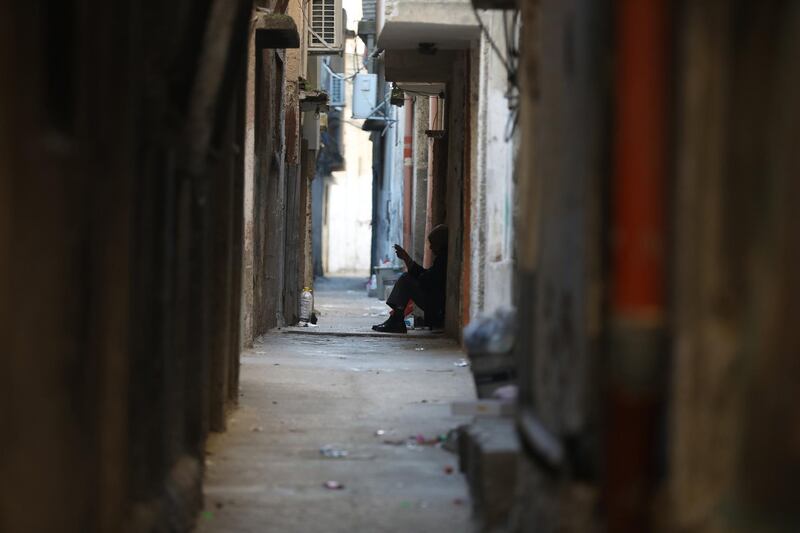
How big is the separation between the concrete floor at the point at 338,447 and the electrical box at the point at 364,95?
23248mm

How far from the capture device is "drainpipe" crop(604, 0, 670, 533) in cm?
322

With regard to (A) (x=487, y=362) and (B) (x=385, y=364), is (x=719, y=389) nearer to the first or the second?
(A) (x=487, y=362)

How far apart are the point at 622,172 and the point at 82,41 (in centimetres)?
154

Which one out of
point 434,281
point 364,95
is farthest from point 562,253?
point 364,95

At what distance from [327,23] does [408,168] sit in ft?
11.3

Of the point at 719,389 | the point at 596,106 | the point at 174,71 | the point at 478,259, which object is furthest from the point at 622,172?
the point at 478,259

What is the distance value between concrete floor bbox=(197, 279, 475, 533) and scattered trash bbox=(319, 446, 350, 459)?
0.04m

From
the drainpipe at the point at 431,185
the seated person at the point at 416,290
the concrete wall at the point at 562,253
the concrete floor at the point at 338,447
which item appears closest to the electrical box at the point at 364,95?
the drainpipe at the point at 431,185

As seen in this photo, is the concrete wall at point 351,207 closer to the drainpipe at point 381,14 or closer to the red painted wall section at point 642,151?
the drainpipe at point 381,14

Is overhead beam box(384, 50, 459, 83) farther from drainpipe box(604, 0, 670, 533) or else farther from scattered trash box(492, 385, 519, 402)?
drainpipe box(604, 0, 670, 533)

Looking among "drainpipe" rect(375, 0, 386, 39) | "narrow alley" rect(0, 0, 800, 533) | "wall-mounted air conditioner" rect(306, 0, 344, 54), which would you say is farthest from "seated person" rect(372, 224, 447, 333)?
"wall-mounted air conditioner" rect(306, 0, 344, 54)

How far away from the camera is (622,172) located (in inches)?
128

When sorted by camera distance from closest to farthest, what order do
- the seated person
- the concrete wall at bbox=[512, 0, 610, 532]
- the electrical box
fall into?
the concrete wall at bbox=[512, 0, 610, 532], the seated person, the electrical box

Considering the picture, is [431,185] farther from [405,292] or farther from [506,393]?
[506,393]
